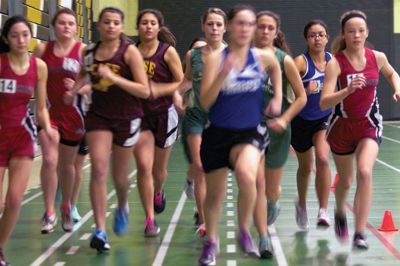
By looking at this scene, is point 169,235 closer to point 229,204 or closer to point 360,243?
point 360,243

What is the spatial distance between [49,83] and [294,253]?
2806 mm

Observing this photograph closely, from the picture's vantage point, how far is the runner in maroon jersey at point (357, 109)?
6.76 meters

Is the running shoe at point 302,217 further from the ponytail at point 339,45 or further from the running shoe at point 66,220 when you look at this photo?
the running shoe at point 66,220

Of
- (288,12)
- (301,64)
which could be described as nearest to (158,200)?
(301,64)

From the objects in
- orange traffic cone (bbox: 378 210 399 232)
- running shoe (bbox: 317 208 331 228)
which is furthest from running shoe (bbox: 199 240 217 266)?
orange traffic cone (bbox: 378 210 399 232)

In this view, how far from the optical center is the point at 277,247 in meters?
7.32

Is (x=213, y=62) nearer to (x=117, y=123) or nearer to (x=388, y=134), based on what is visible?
(x=117, y=123)

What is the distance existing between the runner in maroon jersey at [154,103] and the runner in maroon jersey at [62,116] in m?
0.65

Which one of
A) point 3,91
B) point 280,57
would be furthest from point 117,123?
point 280,57

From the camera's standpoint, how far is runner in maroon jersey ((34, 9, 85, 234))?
7848mm

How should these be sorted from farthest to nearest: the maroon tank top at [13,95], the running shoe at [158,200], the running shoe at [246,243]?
the running shoe at [158,200] < the maroon tank top at [13,95] < the running shoe at [246,243]

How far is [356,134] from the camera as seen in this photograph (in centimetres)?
698

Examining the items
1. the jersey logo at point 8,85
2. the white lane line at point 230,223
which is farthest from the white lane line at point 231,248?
the jersey logo at point 8,85

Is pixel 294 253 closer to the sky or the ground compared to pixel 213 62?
closer to the ground
